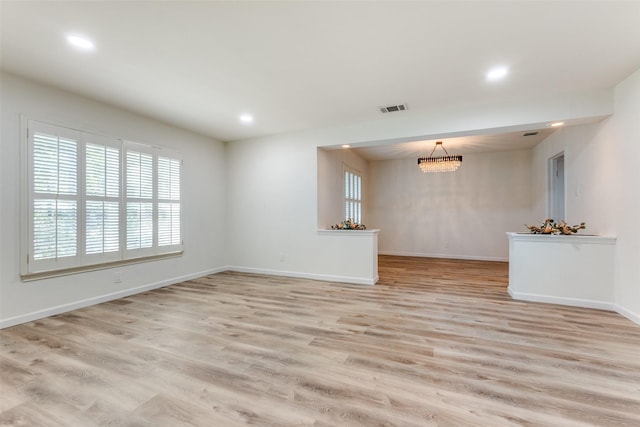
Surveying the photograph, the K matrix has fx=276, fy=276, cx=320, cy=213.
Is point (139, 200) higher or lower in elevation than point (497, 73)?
lower

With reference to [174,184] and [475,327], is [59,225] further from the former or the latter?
[475,327]

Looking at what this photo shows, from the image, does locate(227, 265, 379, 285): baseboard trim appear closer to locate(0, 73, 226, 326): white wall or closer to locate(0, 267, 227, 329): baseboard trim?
locate(0, 73, 226, 326): white wall

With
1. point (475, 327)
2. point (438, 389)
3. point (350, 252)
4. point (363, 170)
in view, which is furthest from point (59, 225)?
point (363, 170)

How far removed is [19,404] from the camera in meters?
1.68

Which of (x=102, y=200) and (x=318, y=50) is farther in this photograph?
(x=102, y=200)

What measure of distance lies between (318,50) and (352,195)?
468 centimetres

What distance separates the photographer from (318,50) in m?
2.54

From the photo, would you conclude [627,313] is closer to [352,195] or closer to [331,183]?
[331,183]

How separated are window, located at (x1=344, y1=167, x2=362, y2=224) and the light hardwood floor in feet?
11.0

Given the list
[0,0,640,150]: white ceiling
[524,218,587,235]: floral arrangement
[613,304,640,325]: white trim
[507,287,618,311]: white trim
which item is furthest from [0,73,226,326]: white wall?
[613,304,640,325]: white trim

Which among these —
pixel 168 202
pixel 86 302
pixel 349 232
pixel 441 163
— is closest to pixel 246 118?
pixel 168 202

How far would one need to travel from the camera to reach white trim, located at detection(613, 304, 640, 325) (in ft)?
9.51

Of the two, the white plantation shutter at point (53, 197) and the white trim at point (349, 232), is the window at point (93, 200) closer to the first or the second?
the white plantation shutter at point (53, 197)

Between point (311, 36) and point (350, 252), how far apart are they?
10.7 feet
